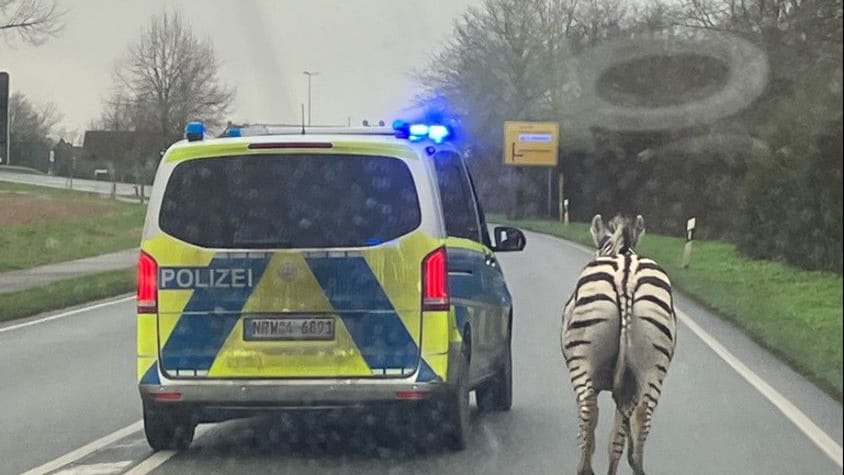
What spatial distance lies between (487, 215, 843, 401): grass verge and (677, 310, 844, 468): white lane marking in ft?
0.92

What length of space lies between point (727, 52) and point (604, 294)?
28752mm

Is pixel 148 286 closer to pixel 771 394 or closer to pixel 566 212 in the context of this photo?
pixel 771 394

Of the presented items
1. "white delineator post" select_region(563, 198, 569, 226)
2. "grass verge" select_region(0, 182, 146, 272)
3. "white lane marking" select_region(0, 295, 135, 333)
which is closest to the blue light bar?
"white lane marking" select_region(0, 295, 135, 333)

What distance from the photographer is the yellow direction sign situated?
172ft

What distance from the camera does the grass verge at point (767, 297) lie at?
5696mm

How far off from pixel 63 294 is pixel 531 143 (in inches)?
1270

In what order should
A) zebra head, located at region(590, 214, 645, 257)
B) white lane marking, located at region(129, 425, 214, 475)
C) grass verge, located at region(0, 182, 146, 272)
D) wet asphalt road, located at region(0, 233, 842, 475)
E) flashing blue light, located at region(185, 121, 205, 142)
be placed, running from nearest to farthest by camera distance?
zebra head, located at region(590, 214, 645, 257)
white lane marking, located at region(129, 425, 214, 475)
wet asphalt road, located at region(0, 233, 842, 475)
flashing blue light, located at region(185, 121, 205, 142)
grass verge, located at region(0, 182, 146, 272)

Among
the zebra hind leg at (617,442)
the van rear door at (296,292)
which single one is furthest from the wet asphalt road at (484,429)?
the zebra hind leg at (617,442)

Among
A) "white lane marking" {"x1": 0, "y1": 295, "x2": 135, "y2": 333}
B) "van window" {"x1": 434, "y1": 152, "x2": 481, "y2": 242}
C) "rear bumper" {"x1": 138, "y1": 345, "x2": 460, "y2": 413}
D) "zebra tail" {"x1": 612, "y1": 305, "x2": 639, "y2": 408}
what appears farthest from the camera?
"white lane marking" {"x1": 0, "y1": 295, "x2": 135, "y2": 333}

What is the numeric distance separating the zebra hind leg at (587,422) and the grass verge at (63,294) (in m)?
15.2

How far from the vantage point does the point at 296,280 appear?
786 cm

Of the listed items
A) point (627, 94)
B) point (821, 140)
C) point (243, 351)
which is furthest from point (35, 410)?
point (627, 94)

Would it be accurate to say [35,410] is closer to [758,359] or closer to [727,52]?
[758,359]

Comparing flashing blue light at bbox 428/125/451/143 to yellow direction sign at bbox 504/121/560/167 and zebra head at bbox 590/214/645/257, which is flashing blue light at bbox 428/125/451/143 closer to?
Result: zebra head at bbox 590/214/645/257
